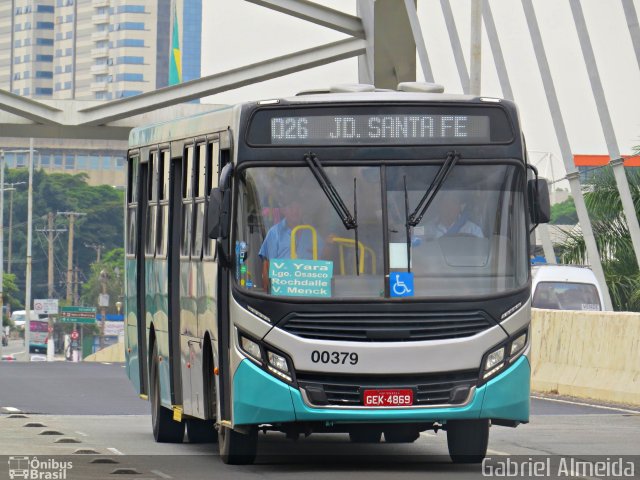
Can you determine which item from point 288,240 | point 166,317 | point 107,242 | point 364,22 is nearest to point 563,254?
point 364,22

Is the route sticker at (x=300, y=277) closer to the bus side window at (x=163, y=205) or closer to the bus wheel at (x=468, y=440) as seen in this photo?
the bus wheel at (x=468, y=440)

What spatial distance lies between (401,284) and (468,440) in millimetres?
1475

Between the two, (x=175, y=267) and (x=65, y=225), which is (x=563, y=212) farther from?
(x=175, y=267)

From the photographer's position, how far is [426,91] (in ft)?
45.1

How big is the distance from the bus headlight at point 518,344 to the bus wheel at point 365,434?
3.41 feet

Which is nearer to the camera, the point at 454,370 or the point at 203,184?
the point at 454,370

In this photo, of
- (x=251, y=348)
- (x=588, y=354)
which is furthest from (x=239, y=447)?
(x=588, y=354)

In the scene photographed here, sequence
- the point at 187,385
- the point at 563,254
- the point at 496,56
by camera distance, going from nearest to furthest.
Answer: the point at 187,385
the point at 496,56
the point at 563,254

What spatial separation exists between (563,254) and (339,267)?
27.0m

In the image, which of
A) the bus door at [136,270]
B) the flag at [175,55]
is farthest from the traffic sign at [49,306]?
the bus door at [136,270]

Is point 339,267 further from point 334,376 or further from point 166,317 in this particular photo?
point 166,317

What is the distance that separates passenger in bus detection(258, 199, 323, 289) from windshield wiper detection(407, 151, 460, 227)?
0.64 meters

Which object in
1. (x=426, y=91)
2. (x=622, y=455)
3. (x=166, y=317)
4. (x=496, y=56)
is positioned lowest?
(x=622, y=455)
